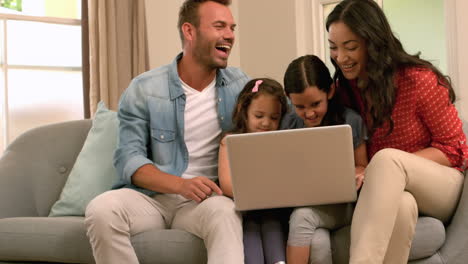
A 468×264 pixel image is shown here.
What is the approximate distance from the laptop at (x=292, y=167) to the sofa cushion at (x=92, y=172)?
31.5 inches

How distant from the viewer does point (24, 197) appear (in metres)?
2.52

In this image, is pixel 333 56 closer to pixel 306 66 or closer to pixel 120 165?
pixel 306 66

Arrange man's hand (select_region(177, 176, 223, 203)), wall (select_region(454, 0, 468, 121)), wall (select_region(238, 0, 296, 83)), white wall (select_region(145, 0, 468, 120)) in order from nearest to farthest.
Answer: man's hand (select_region(177, 176, 223, 203)) → wall (select_region(454, 0, 468, 121)) → white wall (select_region(145, 0, 468, 120)) → wall (select_region(238, 0, 296, 83))

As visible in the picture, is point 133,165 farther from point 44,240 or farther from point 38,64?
point 38,64

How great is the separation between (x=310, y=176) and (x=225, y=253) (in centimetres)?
31

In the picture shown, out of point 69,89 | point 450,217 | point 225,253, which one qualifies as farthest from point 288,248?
point 69,89

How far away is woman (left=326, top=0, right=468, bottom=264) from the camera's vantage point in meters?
1.86

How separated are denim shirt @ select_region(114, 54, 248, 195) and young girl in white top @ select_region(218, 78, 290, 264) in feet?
0.35

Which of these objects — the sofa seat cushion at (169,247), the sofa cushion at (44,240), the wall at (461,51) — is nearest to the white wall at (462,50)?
the wall at (461,51)

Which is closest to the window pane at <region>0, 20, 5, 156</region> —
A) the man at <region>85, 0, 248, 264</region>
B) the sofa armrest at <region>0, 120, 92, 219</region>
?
the sofa armrest at <region>0, 120, 92, 219</region>

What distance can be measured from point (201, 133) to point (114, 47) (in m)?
1.63

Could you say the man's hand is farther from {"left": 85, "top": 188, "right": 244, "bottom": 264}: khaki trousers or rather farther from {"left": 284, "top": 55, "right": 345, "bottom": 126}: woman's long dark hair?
{"left": 284, "top": 55, "right": 345, "bottom": 126}: woman's long dark hair

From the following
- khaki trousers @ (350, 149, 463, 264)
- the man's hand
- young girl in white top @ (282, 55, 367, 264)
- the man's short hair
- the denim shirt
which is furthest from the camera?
the man's short hair

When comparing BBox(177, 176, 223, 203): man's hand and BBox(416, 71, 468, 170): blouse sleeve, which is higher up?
BBox(416, 71, 468, 170): blouse sleeve
